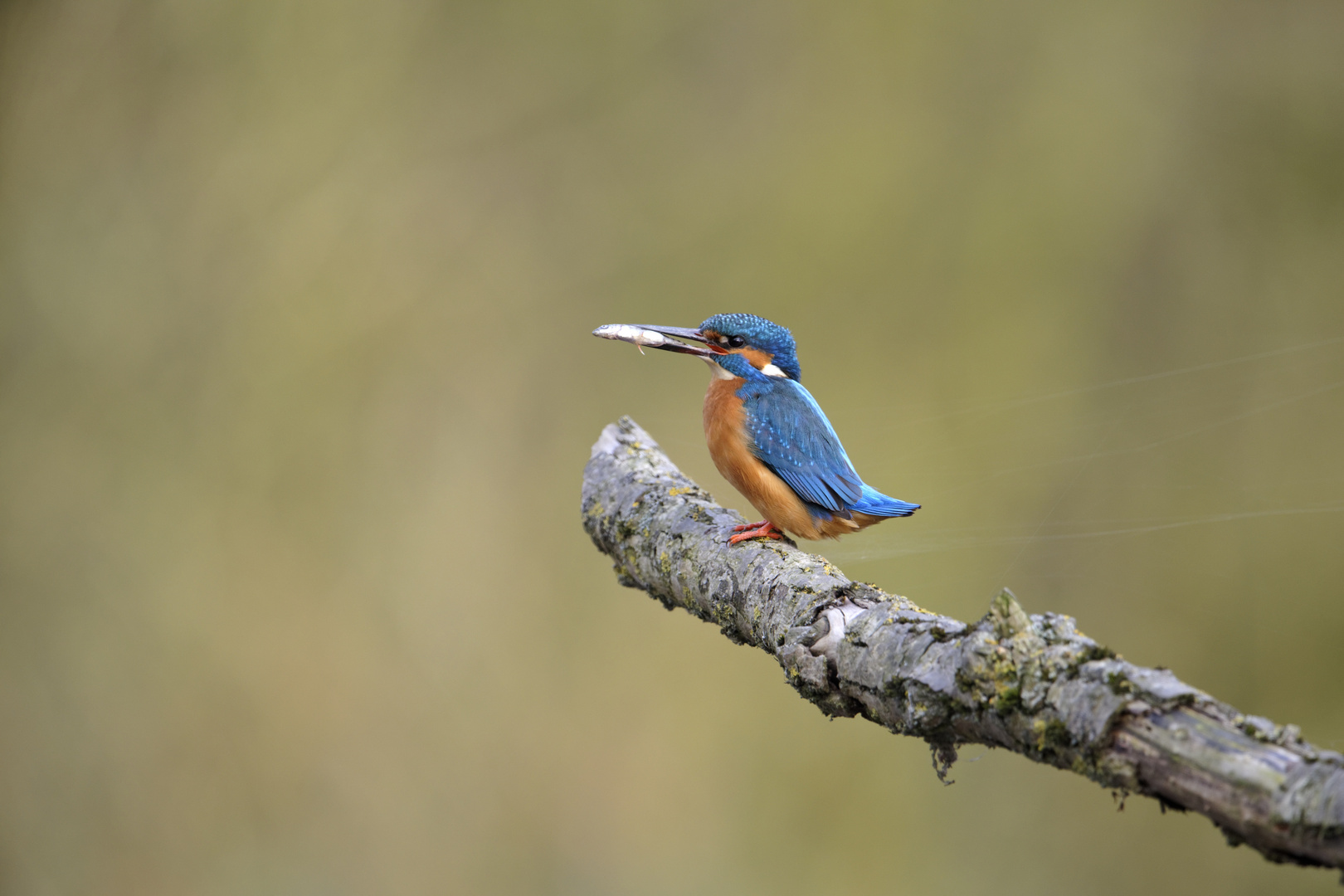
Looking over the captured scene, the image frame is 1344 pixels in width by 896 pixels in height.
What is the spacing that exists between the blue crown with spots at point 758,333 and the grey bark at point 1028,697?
44cm

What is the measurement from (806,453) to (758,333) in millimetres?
272

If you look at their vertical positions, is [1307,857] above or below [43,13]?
below

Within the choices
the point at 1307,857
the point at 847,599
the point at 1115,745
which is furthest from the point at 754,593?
the point at 1307,857

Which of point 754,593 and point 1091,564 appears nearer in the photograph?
point 754,593

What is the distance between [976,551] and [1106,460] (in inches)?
19.9

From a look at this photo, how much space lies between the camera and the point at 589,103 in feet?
9.82

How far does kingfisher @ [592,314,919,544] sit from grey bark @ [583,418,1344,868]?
15 centimetres

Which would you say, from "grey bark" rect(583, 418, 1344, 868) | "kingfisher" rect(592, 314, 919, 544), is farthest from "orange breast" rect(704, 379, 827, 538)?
"grey bark" rect(583, 418, 1344, 868)

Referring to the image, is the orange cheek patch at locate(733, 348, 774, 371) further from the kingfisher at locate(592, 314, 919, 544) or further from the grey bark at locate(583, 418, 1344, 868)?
the grey bark at locate(583, 418, 1344, 868)

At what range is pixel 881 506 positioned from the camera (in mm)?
1479

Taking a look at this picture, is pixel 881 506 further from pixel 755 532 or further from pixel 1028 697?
pixel 1028 697

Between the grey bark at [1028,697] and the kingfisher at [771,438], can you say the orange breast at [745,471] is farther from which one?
the grey bark at [1028,697]

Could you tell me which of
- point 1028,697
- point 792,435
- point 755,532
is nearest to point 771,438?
point 792,435

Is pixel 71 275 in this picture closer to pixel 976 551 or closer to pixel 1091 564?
pixel 976 551
